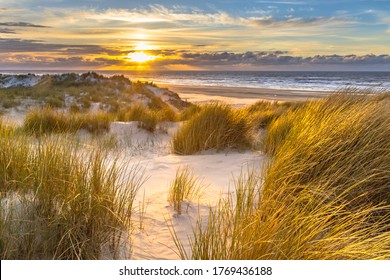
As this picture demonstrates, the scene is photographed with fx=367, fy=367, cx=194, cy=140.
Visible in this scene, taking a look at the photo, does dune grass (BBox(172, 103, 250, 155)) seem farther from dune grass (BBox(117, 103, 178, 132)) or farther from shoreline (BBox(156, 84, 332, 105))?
shoreline (BBox(156, 84, 332, 105))

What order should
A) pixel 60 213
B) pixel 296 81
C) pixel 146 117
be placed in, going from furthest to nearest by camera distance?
pixel 296 81 < pixel 146 117 < pixel 60 213

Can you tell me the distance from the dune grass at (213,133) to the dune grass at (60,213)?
3080 millimetres

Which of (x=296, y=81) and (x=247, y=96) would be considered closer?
(x=247, y=96)

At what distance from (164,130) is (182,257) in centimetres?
Result: 643

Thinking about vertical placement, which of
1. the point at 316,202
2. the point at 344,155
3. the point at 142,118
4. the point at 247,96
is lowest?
the point at 247,96

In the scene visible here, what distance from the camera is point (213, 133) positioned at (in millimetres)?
5848

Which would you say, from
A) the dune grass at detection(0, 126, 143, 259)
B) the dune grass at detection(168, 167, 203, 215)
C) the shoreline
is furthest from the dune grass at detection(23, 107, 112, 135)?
the shoreline

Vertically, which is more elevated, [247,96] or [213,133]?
[213,133]

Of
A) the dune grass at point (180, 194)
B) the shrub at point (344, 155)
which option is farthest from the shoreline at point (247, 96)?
the dune grass at point (180, 194)

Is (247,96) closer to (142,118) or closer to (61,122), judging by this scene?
(142,118)

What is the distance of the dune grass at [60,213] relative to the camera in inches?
85.7

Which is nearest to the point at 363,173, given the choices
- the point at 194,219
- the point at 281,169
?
the point at 281,169

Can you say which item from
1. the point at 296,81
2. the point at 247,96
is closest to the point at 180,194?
the point at 247,96

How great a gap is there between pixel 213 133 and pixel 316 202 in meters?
3.47
